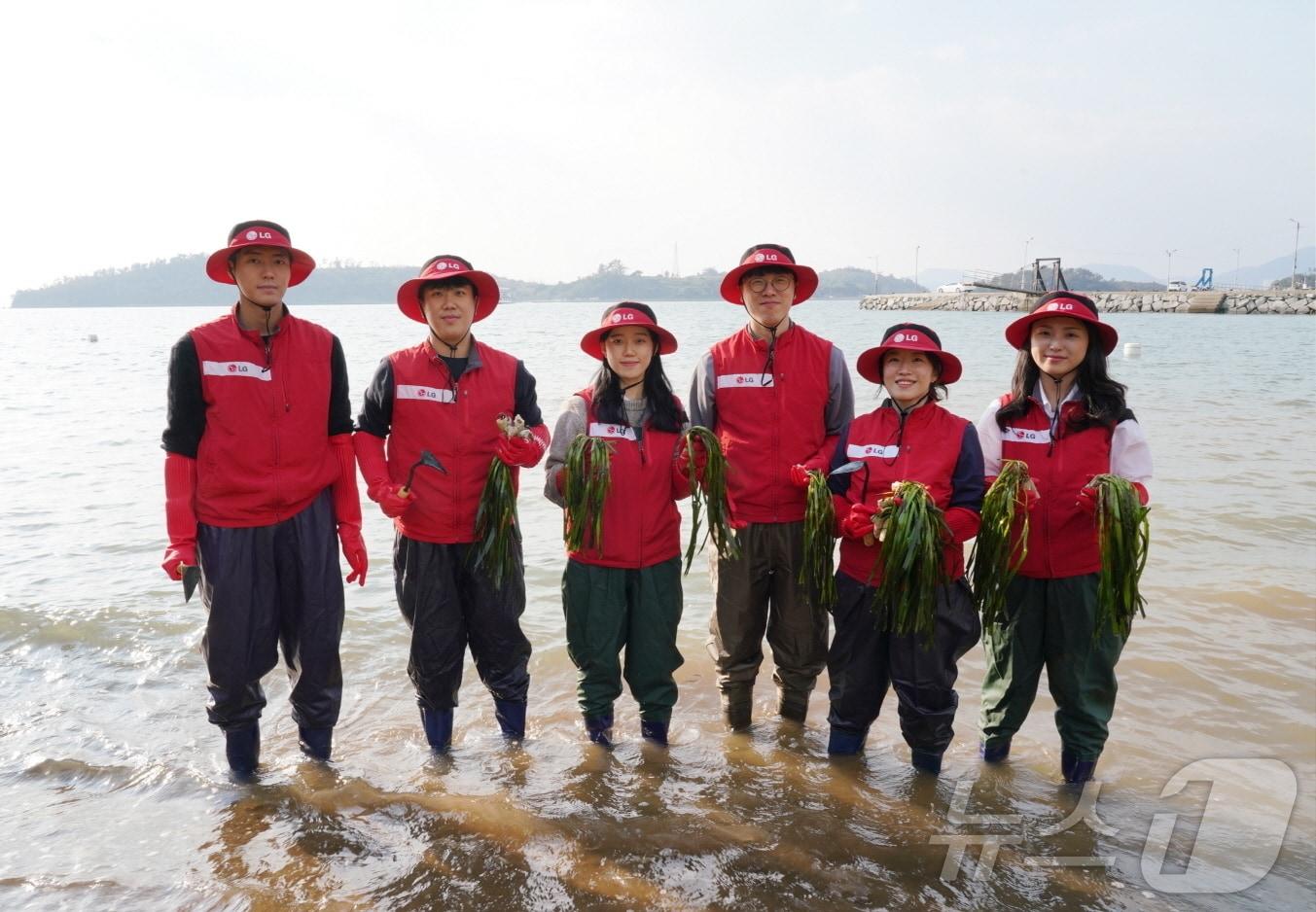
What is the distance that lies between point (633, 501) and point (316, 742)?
200cm

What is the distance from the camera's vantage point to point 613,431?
4219mm

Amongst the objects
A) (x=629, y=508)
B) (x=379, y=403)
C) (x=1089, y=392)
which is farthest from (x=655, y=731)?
(x=1089, y=392)

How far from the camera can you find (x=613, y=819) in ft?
12.8

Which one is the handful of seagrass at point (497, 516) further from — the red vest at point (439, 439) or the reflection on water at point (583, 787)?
the reflection on water at point (583, 787)

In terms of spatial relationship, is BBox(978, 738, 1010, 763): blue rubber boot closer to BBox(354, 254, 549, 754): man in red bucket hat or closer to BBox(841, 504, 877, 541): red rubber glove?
BBox(841, 504, 877, 541): red rubber glove

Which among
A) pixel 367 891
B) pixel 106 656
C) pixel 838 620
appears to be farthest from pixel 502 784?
pixel 106 656

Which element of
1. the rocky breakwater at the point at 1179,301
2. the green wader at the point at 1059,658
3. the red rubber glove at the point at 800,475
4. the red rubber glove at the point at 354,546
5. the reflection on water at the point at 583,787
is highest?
the rocky breakwater at the point at 1179,301

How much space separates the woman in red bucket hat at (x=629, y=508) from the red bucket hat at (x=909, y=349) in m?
0.92

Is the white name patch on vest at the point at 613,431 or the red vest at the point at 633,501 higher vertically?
the white name patch on vest at the point at 613,431

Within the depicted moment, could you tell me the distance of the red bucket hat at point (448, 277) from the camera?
4109 millimetres

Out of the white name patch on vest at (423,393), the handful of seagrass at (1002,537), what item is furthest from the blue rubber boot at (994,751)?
the white name patch on vest at (423,393)

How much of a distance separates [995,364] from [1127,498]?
87.7 feet

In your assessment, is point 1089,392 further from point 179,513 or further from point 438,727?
point 179,513

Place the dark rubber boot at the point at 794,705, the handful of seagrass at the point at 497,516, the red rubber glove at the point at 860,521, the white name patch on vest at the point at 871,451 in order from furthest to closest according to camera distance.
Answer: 1. the dark rubber boot at the point at 794,705
2. the handful of seagrass at the point at 497,516
3. the white name patch on vest at the point at 871,451
4. the red rubber glove at the point at 860,521
